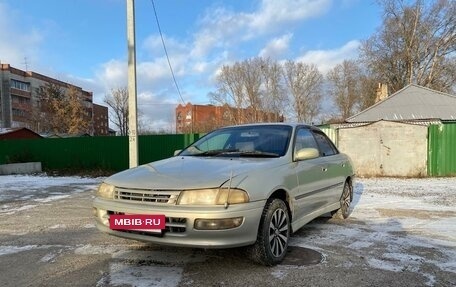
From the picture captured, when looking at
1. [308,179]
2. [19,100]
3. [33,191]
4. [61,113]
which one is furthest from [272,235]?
[19,100]

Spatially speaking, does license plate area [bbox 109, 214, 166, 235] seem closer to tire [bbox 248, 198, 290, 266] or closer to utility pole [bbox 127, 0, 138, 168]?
tire [bbox 248, 198, 290, 266]

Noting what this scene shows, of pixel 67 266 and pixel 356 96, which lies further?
pixel 356 96

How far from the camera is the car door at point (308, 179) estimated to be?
5.03 metres

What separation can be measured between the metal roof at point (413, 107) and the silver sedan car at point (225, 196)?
2270cm

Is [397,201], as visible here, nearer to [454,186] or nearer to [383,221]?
[383,221]

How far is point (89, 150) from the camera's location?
59.0ft

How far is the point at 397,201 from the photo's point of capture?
8992 millimetres

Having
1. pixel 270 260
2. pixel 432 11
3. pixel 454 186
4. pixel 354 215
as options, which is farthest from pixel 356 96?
pixel 270 260

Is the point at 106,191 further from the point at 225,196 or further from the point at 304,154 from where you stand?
the point at 304,154

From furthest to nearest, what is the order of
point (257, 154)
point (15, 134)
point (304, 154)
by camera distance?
point (15, 134) < point (304, 154) < point (257, 154)

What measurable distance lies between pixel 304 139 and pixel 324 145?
0.84m

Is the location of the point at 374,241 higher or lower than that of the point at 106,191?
lower

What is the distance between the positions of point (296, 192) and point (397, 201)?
16.5ft

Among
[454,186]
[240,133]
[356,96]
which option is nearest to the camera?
[240,133]
